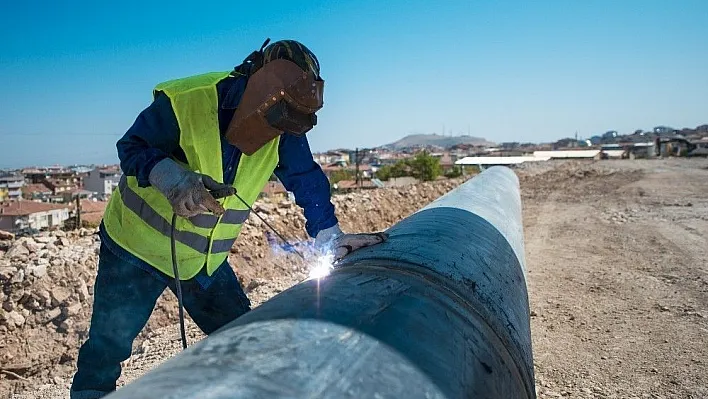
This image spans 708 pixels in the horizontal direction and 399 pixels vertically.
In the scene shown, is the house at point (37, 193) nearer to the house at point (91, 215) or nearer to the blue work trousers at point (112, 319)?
the house at point (91, 215)

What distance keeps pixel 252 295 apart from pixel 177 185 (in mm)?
3416

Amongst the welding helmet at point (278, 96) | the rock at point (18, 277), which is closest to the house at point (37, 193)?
the rock at point (18, 277)

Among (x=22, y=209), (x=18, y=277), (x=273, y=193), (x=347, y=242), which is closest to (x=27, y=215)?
(x=22, y=209)

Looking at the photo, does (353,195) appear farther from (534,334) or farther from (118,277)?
(118,277)

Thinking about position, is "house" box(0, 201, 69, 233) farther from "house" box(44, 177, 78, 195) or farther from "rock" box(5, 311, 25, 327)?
"house" box(44, 177, 78, 195)

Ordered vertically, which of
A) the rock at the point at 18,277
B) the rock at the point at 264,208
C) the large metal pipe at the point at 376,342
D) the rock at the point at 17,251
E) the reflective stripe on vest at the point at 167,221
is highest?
the reflective stripe on vest at the point at 167,221

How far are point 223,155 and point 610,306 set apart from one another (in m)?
3.89

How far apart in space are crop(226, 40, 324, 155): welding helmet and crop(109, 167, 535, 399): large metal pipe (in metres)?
→ 0.63

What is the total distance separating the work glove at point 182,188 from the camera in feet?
6.19

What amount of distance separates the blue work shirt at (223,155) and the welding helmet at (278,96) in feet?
0.28

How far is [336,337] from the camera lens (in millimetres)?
1099

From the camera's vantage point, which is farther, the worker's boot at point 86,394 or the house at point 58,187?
the house at point 58,187

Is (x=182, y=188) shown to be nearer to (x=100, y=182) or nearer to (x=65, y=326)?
(x=65, y=326)

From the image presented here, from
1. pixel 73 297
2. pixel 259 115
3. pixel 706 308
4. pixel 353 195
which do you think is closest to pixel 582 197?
pixel 353 195
